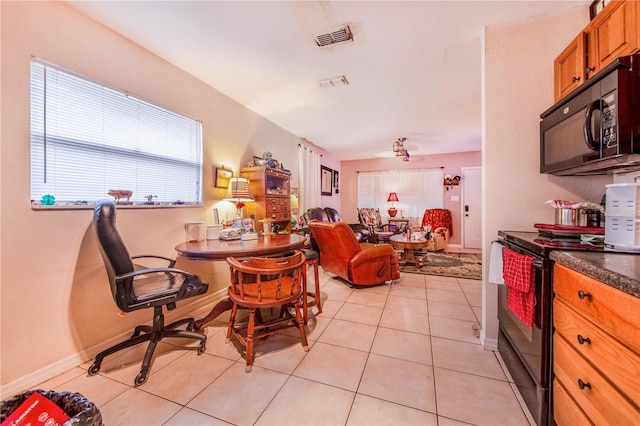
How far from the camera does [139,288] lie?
1771mm

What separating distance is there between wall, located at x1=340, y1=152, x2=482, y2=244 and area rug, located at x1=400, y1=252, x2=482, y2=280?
1575 millimetres

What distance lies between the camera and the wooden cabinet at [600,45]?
1.14m

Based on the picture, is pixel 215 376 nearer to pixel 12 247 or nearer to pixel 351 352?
pixel 351 352

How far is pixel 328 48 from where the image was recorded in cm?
216

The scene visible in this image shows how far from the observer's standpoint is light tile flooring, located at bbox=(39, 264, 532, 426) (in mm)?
1302

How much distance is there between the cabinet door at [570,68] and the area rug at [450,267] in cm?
279

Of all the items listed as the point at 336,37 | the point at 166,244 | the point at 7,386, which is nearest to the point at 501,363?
the point at 336,37

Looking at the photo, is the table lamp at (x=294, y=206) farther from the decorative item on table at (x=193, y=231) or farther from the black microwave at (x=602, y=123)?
the black microwave at (x=602, y=123)

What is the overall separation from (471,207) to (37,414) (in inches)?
286

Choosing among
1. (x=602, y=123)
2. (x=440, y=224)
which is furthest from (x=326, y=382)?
(x=440, y=224)

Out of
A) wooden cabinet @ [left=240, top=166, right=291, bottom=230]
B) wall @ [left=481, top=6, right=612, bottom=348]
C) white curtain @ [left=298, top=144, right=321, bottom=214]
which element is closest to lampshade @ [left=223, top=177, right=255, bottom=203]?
wooden cabinet @ [left=240, top=166, right=291, bottom=230]

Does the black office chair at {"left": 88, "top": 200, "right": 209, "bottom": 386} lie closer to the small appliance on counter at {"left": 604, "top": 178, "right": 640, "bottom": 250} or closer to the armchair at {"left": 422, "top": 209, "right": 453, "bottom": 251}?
the small appliance on counter at {"left": 604, "top": 178, "right": 640, "bottom": 250}

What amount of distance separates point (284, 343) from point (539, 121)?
2.58 metres

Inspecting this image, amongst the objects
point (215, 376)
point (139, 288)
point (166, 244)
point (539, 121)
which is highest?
point (539, 121)
